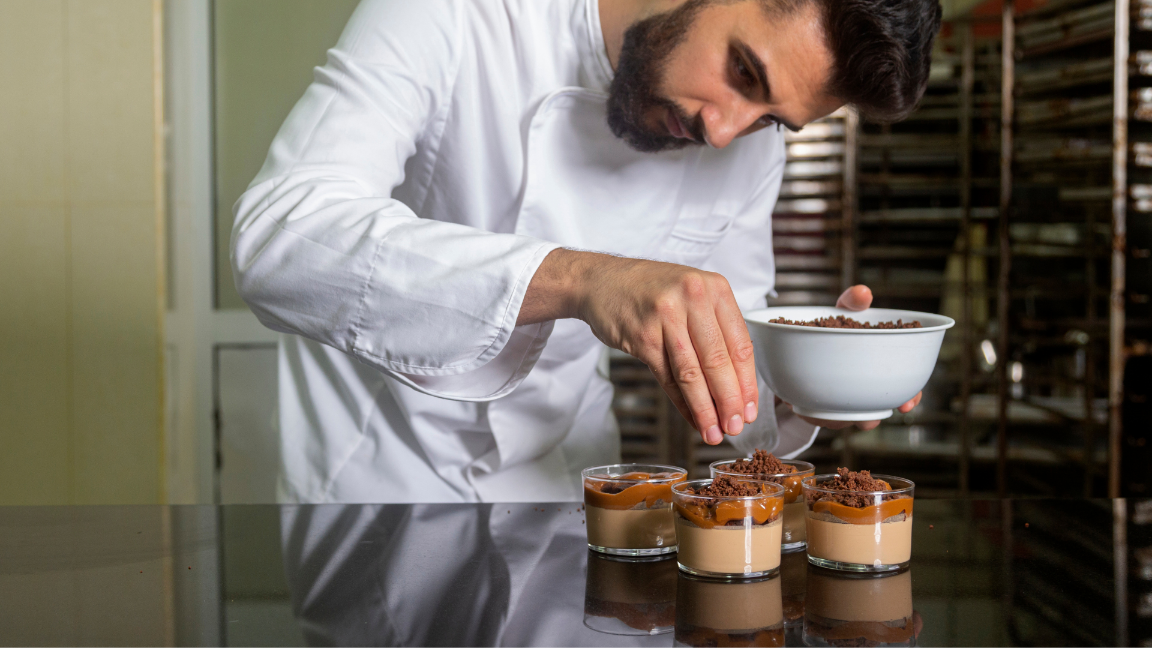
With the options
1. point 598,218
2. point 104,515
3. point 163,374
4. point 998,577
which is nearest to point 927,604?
point 998,577

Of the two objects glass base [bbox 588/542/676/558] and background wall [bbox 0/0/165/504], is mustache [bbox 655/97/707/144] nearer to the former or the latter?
glass base [bbox 588/542/676/558]

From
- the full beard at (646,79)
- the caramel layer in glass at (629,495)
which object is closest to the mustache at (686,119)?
the full beard at (646,79)

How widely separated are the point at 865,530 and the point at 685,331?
31 cm

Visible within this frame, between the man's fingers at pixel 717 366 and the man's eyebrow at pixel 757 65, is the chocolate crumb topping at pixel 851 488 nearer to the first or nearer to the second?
the man's fingers at pixel 717 366

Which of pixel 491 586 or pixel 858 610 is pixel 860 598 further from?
pixel 491 586

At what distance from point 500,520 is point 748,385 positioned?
1.56 feet

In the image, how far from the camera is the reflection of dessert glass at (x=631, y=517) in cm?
106

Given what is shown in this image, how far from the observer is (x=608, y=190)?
1552 millimetres

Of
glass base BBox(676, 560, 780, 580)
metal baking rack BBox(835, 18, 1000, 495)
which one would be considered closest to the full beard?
glass base BBox(676, 560, 780, 580)

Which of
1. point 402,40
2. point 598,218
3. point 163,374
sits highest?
point 402,40

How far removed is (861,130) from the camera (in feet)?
12.6

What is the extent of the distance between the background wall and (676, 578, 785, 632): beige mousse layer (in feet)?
7.05

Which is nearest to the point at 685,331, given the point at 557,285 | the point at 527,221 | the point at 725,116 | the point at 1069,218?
the point at 557,285

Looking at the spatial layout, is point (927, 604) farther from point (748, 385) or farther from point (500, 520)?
point (500, 520)
